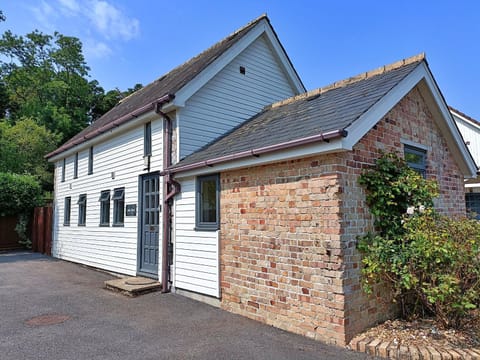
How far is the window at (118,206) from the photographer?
394 inches

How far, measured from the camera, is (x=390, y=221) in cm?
532

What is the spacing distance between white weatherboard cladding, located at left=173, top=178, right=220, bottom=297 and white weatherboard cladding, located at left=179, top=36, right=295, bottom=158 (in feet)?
4.16

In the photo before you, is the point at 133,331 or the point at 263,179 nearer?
the point at 133,331

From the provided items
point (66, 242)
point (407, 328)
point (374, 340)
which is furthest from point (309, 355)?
point (66, 242)

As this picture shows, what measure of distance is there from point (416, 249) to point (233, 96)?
6591mm

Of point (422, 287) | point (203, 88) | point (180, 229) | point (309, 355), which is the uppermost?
point (203, 88)

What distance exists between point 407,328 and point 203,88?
273 inches

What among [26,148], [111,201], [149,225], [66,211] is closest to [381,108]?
[149,225]

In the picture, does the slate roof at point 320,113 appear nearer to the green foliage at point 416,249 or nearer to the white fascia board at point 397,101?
the white fascia board at point 397,101

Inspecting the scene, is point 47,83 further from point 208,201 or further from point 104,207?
point 208,201

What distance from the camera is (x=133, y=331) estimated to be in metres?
5.30

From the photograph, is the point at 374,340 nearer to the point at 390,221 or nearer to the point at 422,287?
the point at 422,287

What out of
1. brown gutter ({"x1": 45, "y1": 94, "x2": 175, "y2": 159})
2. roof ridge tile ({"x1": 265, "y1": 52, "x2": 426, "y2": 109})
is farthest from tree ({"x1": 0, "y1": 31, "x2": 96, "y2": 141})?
roof ridge tile ({"x1": 265, "y1": 52, "x2": 426, "y2": 109})

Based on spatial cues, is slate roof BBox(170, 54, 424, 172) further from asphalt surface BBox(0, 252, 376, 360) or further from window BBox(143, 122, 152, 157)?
asphalt surface BBox(0, 252, 376, 360)
